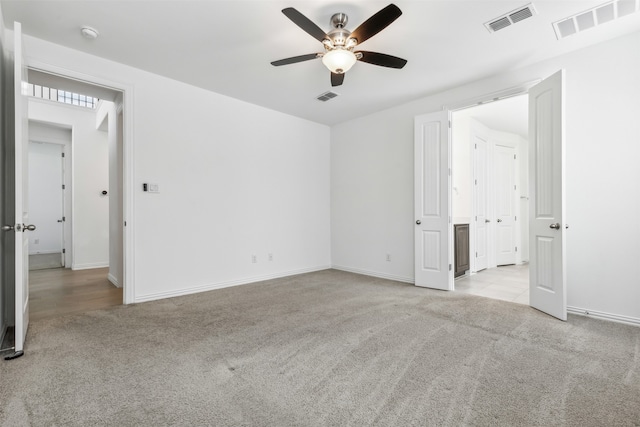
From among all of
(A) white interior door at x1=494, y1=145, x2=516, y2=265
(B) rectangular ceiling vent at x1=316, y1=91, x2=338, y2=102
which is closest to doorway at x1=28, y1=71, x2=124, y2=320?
(B) rectangular ceiling vent at x1=316, y1=91, x2=338, y2=102

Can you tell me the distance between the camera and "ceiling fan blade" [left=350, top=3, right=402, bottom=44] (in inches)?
77.5

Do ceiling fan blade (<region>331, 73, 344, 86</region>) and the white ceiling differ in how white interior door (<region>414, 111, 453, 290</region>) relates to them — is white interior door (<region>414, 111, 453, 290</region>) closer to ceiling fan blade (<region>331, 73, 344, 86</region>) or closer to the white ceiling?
the white ceiling

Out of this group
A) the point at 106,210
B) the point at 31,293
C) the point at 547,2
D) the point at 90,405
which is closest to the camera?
the point at 90,405

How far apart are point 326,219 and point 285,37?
3.42 m

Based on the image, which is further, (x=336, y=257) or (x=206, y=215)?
(x=336, y=257)

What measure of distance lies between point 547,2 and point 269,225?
408 centimetres

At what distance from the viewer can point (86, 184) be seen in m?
5.88

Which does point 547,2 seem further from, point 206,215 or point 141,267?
point 141,267

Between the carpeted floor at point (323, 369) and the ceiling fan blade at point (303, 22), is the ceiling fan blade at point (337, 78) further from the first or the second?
the carpeted floor at point (323, 369)

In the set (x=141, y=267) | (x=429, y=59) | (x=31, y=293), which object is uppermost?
(x=429, y=59)

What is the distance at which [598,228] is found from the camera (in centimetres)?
298

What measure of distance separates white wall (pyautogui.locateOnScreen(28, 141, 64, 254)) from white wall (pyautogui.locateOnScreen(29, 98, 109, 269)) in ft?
5.16

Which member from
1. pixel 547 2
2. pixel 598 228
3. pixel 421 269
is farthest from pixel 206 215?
pixel 598 228

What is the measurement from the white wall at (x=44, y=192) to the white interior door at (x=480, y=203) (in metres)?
9.05
